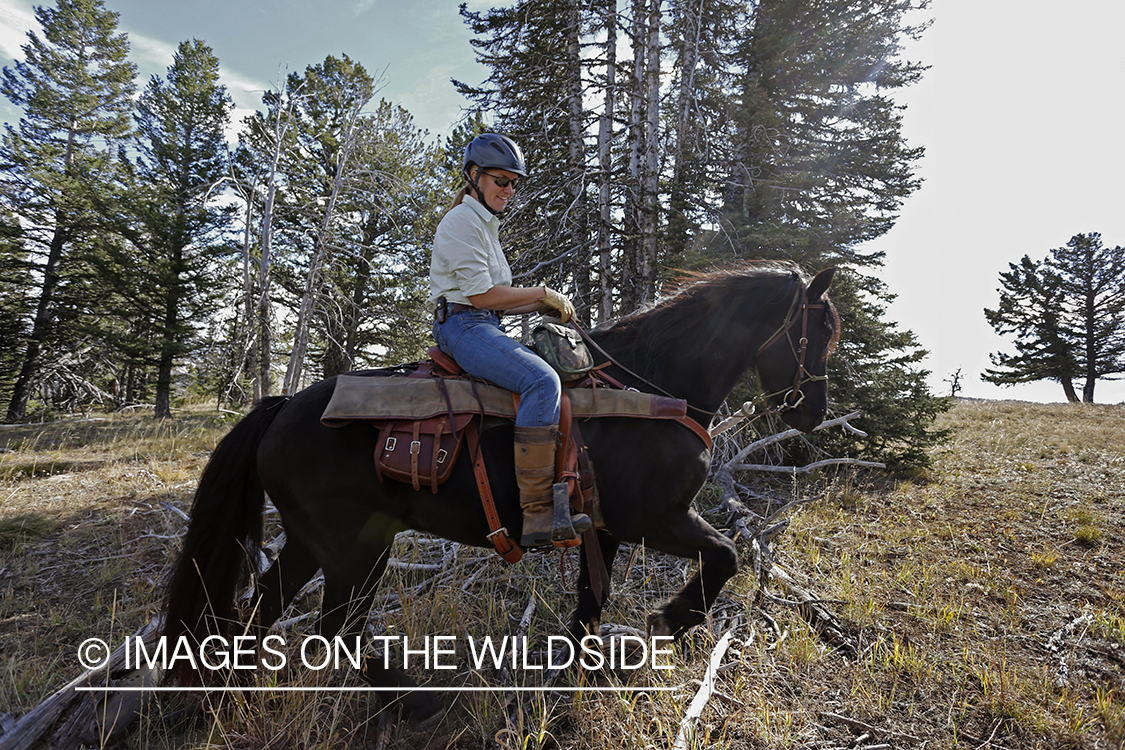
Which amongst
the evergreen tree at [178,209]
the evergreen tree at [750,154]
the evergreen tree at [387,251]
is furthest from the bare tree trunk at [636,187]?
the evergreen tree at [178,209]

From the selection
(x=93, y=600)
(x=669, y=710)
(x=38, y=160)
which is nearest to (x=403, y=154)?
(x=93, y=600)

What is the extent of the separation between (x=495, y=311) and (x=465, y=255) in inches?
17.2

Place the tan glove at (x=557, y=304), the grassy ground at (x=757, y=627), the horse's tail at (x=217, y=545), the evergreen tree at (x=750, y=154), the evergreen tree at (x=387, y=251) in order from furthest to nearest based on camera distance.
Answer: the evergreen tree at (x=387, y=251)
the evergreen tree at (x=750, y=154)
the tan glove at (x=557, y=304)
the horse's tail at (x=217, y=545)
the grassy ground at (x=757, y=627)

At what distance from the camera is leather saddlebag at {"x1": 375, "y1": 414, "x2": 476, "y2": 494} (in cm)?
262

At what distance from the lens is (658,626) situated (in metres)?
3.06

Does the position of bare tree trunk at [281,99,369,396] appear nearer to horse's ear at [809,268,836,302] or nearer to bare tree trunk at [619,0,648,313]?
bare tree trunk at [619,0,648,313]

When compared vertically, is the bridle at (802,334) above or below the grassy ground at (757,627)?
above

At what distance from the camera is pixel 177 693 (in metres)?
2.70

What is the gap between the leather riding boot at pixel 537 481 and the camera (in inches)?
100

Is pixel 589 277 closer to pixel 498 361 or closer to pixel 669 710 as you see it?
pixel 498 361

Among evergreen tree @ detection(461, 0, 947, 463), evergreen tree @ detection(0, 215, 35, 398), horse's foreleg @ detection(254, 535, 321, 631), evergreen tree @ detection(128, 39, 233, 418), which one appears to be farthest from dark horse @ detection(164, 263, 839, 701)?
evergreen tree @ detection(0, 215, 35, 398)

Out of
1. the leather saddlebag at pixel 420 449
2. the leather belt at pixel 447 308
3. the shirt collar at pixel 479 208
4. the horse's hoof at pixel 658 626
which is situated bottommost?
the horse's hoof at pixel 658 626

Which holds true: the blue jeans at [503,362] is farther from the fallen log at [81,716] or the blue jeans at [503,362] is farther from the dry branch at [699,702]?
the fallen log at [81,716]

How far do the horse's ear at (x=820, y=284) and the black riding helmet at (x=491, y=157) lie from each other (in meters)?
2.14
